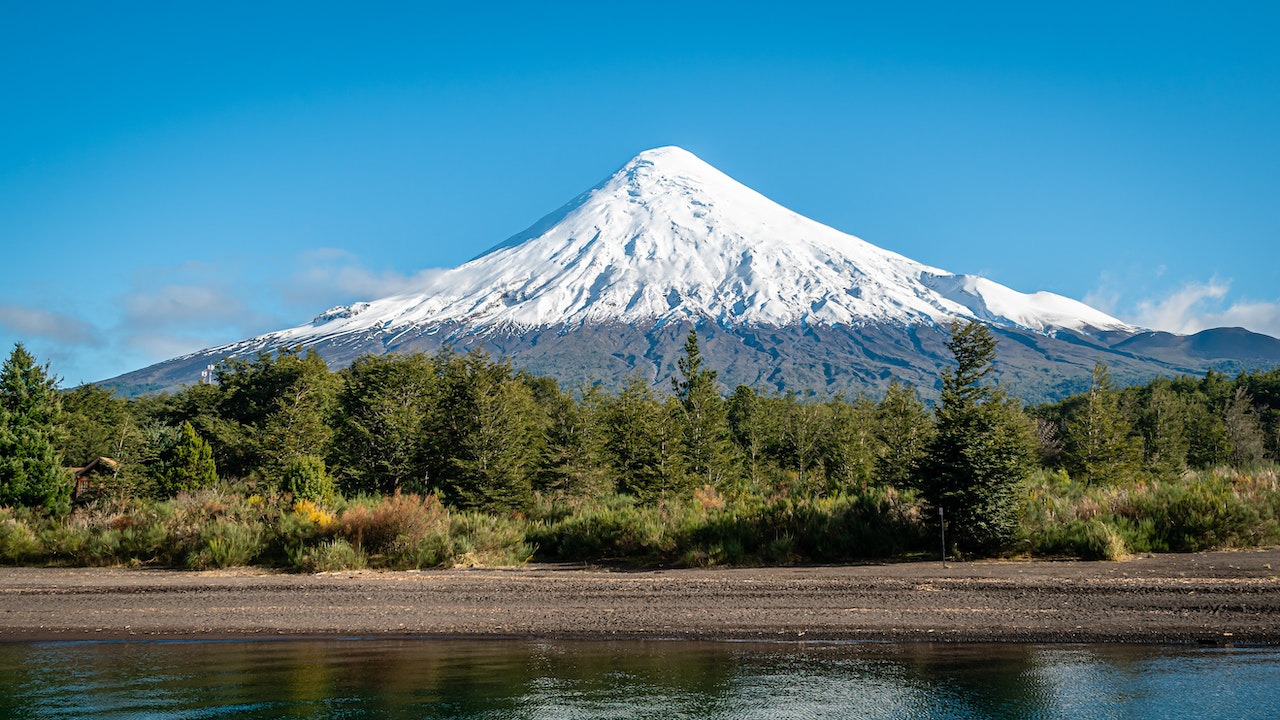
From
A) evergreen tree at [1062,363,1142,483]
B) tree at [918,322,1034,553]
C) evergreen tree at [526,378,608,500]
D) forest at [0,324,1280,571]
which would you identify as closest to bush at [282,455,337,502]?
forest at [0,324,1280,571]

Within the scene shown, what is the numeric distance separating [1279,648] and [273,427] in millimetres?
36208

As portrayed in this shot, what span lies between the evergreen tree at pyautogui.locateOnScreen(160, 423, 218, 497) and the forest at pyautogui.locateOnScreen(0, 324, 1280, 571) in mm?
113

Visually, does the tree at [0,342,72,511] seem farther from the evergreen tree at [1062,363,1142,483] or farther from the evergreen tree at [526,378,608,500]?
the evergreen tree at [1062,363,1142,483]

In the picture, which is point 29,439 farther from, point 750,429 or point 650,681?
point 750,429

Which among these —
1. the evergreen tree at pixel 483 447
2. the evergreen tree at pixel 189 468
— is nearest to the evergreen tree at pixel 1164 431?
the evergreen tree at pixel 483 447

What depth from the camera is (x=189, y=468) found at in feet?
101

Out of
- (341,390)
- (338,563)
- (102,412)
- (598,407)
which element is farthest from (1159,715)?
(102,412)

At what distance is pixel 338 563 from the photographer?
15.6 m

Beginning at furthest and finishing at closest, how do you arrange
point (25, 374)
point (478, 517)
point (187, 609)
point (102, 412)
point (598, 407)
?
point (102, 412), point (598, 407), point (25, 374), point (478, 517), point (187, 609)

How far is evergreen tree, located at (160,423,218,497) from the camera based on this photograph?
3014cm

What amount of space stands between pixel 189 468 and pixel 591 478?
14203mm

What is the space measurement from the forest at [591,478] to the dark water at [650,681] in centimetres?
590

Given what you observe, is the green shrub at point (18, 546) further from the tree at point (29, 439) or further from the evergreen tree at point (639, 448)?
the evergreen tree at point (639, 448)

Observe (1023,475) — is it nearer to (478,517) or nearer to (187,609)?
(478,517)
